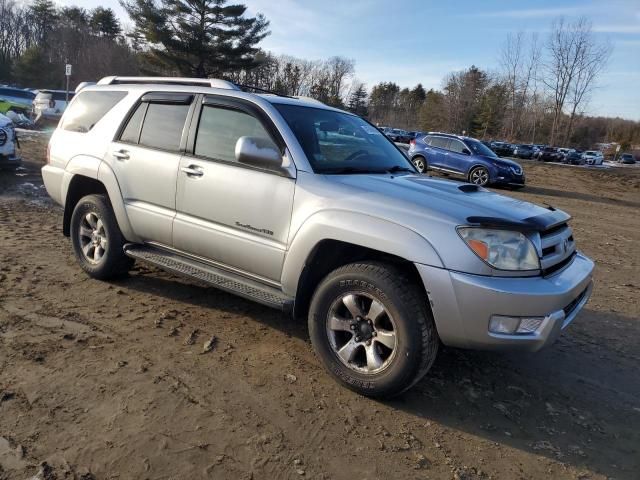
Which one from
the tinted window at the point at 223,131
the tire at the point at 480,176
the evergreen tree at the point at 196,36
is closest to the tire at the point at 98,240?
the tinted window at the point at 223,131

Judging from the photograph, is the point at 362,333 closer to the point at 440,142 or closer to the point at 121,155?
the point at 121,155

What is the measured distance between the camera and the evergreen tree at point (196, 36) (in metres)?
40.8

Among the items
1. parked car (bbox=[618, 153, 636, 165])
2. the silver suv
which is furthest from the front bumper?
parked car (bbox=[618, 153, 636, 165])

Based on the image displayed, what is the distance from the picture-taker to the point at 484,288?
9.00ft

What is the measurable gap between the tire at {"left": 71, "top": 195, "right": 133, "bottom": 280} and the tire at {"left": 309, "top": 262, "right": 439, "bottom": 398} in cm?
226

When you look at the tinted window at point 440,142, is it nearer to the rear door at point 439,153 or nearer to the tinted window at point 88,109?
the rear door at point 439,153

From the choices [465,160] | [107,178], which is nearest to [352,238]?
[107,178]

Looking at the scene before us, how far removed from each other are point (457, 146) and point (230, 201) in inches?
604

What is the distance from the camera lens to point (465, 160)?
17.3 metres

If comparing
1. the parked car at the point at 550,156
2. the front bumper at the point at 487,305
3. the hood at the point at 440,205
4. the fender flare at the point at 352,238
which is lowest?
the front bumper at the point at 487,305

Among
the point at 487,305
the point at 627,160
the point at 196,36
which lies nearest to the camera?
the point at 487,305

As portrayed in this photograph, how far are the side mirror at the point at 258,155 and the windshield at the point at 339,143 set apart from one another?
23cm

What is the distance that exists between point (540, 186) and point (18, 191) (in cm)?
1809

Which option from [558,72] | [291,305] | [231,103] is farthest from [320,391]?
[558,72]
